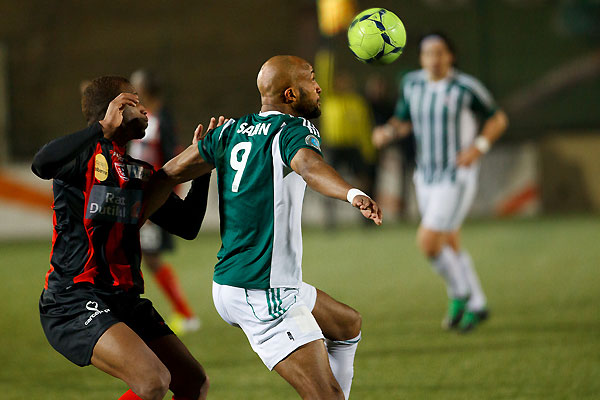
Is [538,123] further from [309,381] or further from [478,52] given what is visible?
[309,381]

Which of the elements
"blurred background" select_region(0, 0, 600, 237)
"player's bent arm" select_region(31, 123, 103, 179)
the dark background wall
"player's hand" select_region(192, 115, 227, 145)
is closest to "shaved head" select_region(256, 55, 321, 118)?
"player's hand" select_region(192, 115, 227, 145)

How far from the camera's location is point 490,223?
15336 mm

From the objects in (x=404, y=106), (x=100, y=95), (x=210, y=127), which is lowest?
(x=404, y=106)

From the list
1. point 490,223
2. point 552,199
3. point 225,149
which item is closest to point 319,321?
point 225,149

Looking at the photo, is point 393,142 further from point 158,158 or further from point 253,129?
point 253,129

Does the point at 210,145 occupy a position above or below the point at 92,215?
above

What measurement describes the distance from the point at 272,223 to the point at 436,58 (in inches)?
160

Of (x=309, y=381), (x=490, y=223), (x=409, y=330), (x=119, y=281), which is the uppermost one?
(x=119, y=281)

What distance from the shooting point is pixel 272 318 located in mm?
3523

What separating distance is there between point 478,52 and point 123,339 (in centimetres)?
1467

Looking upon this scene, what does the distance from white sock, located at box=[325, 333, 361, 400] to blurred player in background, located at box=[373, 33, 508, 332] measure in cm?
322

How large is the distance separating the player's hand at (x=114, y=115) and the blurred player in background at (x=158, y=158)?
143 inches

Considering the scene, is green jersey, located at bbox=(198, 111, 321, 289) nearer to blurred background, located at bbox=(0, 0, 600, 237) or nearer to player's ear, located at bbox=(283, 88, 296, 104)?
player's ear, located at bbox=(283, 88, 296, 104)

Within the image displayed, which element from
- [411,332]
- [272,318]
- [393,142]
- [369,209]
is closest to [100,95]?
[272,318]
